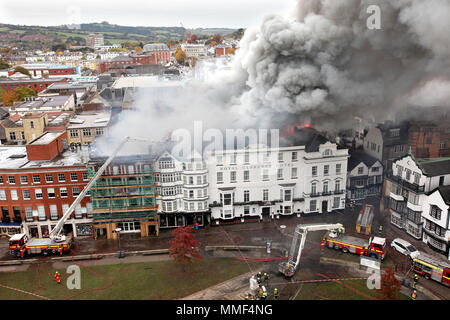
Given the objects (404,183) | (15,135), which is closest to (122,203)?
(404,183)

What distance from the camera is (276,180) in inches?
1432

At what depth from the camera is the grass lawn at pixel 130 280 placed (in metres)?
26.1

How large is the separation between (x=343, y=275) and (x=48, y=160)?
27.9 metres

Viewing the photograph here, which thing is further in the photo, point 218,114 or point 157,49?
point 157,49

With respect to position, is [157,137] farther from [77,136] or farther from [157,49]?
[157,49]

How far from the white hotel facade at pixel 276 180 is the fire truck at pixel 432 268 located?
36.3 feet

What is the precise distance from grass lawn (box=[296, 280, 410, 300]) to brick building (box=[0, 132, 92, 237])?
20.3 metres

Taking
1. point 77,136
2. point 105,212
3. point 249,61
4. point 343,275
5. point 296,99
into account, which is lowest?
point 343,275

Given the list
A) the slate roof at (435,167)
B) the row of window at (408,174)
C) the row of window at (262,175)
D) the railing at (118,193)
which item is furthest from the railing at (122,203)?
the slate roof at (435,167)

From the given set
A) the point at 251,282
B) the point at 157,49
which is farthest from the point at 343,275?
the point at 157,49

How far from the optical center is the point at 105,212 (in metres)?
33.2

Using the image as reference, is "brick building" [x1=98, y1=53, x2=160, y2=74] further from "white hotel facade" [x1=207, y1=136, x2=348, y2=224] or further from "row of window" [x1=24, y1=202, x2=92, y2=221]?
"white hotel facade" [x1=207, y1=136, x2=348, y2=224]

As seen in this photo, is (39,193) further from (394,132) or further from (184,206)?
(394,132)

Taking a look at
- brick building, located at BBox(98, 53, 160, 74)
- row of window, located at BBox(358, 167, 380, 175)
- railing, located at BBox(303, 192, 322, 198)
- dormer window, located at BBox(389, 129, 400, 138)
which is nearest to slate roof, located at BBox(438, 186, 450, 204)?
row of window, located at BBox(358, 167, 380, 175)
